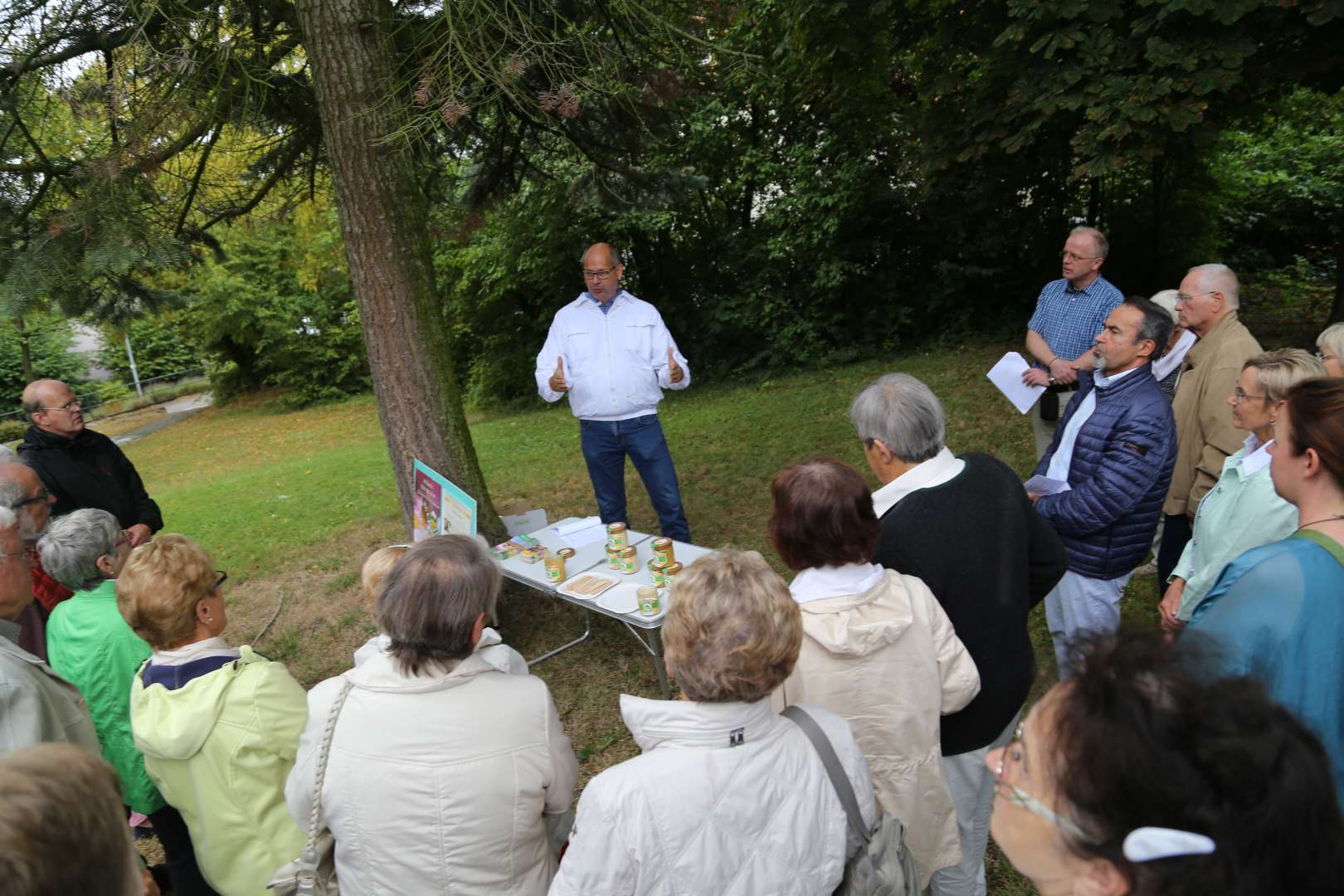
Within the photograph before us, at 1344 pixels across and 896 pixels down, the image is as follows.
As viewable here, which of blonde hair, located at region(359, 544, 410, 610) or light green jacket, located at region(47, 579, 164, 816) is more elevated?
blonde hair, located at region(359, 544, 410, 610)

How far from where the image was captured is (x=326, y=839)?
1618mm

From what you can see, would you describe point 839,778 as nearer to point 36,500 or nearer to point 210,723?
point 210,723

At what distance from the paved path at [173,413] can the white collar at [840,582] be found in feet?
68.9

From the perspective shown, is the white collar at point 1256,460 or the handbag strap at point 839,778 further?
the white collar at point 1256,460

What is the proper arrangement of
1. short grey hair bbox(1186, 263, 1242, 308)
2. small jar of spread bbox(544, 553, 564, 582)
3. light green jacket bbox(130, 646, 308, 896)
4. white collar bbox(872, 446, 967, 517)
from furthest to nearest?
small jar of spread bbox(544, 553, 564, 582), short grey hair bbox(1186, 263, 1242, 308), white collar bbox(872, 446, 967, 517), light green jacket bbox(130, 646, 308, 896)

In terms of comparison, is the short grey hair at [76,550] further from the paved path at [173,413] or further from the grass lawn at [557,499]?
the paved path at [173,413]

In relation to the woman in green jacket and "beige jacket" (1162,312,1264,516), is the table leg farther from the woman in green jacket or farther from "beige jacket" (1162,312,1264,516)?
"beige jacket" (1162,312,1264,516)

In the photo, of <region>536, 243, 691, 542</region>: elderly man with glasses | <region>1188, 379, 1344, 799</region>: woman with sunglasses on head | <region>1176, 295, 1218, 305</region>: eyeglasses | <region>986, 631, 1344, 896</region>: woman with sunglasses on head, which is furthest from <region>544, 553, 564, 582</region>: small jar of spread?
<region>1176, 295, 1218, 305</region>: eyeglasses

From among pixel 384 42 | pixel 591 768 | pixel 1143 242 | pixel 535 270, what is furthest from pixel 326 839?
pixel 1143 242

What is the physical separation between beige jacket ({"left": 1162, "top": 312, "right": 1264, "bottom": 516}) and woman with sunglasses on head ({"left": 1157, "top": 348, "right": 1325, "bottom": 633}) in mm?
636

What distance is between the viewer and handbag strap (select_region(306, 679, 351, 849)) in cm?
155

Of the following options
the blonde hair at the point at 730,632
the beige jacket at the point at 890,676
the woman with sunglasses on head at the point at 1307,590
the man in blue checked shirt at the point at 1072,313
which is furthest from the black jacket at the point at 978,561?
the man in blue checked shirt at the point at 1072,313

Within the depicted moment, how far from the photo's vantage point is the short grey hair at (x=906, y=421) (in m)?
1.96

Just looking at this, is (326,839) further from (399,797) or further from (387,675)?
(387,675)
